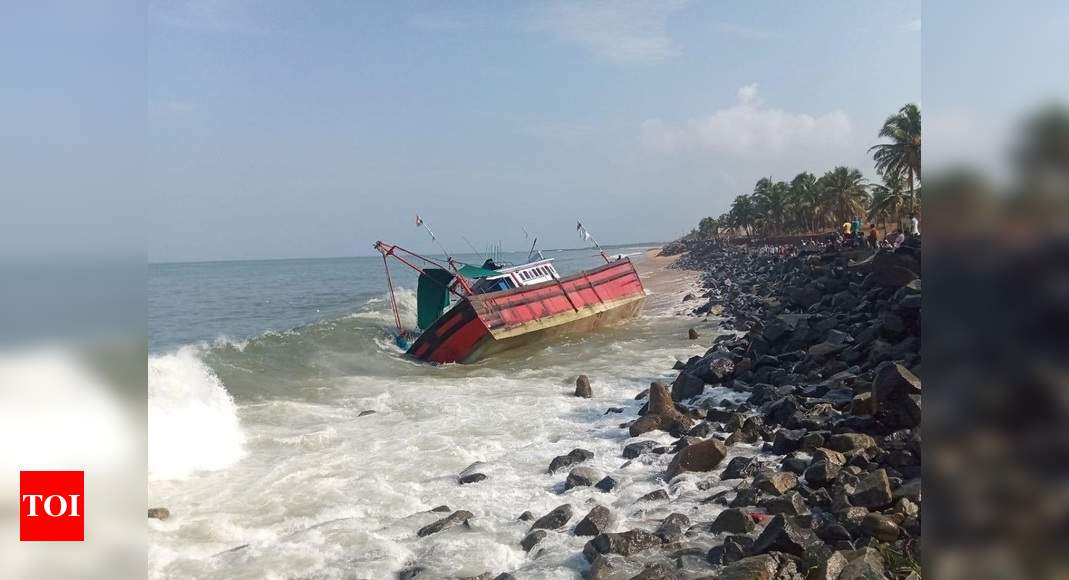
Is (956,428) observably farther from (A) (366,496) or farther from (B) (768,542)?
(A) (366,496)

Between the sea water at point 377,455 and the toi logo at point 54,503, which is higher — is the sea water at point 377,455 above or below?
below

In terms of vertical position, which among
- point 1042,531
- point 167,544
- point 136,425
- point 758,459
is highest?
point 1042,531

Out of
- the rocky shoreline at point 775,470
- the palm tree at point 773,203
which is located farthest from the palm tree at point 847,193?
the rocky shoreline at point 775,470

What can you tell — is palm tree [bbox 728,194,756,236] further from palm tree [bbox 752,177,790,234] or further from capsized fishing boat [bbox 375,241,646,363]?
capsized fishing boat [bbox 375,241,646,363]

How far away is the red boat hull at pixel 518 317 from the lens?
20.6 meters

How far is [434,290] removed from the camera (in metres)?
25.8

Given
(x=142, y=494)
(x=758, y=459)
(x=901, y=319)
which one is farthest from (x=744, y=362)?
(x=142, y=494)

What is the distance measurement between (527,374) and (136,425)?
15.0m

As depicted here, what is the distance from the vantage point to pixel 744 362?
12.6 m

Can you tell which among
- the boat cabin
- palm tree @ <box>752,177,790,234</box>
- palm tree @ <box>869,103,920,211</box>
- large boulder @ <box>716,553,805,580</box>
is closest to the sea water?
large boulder @ <box>716,553,805,580</box>

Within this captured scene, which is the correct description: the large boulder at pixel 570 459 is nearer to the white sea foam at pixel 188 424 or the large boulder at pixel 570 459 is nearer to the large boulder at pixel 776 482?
the large boulder at pixel 776 482

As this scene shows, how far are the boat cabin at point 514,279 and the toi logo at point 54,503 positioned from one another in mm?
21191

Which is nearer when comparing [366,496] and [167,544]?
[167,544]

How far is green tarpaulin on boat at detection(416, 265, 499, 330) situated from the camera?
25016 mm
